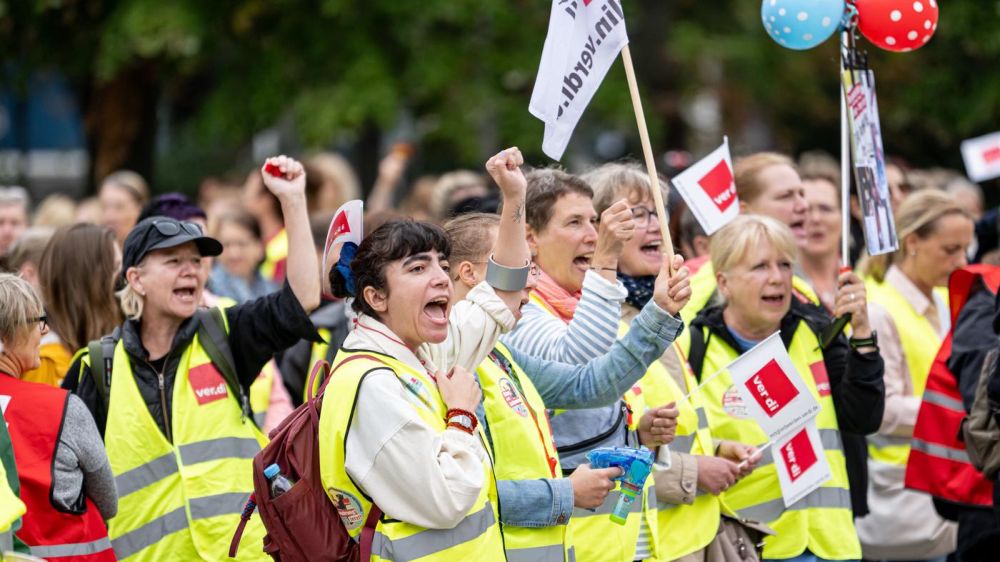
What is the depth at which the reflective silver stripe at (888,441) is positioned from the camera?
782 centimetres

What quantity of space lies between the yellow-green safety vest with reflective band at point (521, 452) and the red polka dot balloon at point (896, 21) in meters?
2.77

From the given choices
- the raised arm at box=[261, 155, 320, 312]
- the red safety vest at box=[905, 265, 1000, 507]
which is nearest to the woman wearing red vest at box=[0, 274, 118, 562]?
the raised arm at box=[261, 155, 320, 312]

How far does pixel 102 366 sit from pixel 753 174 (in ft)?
11.9

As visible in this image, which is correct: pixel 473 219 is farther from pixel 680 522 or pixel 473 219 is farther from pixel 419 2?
pixel 419 2

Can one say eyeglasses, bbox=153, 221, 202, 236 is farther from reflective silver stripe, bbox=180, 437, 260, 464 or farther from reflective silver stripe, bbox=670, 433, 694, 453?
reflective silver stripe, bbox=670, 433, 694, 453

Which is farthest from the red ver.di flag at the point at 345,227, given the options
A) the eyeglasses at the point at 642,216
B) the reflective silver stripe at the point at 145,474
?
the eyeglasses at the point at 642,216

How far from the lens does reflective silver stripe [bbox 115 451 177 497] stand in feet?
19.0

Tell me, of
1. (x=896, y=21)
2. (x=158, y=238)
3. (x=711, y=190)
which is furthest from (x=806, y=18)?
(x=158, y=238)

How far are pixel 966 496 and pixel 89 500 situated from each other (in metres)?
3.98

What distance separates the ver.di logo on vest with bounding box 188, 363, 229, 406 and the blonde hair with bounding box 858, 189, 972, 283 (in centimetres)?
386

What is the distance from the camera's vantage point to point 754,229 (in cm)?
662

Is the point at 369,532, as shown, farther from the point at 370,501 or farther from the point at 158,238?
the point at 158,238

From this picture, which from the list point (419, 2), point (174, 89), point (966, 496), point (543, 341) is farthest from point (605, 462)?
point (174, 89)

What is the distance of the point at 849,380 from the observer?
21.0ft
